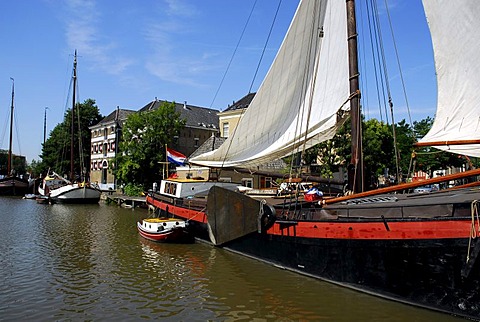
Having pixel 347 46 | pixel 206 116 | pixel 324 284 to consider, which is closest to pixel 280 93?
pixel 347 46

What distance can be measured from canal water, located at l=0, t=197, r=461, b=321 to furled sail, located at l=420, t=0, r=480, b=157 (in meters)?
3.86

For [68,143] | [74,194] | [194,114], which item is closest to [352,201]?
[74,194]

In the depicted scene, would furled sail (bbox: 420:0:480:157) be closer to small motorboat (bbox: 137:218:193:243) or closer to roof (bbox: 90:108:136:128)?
small motorboat (bbox: 137:218:193:243)

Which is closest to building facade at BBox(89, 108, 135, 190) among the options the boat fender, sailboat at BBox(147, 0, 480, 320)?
sailboat at BBox(147, 0, 480, 320)

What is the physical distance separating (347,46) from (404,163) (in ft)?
99.0

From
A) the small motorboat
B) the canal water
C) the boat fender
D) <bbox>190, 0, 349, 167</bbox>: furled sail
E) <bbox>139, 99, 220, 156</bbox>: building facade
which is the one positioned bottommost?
the canal water

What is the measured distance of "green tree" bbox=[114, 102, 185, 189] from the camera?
142 ft

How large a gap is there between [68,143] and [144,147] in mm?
28032

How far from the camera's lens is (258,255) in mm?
13312

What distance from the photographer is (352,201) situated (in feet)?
35.5

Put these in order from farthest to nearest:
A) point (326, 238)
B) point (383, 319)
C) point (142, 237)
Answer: point (142, 237), point (326, 238), point (383, 319)

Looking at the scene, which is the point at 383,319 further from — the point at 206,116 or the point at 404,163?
the point at 206,116

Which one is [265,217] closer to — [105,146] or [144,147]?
[144,147]

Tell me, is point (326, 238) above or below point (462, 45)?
below
